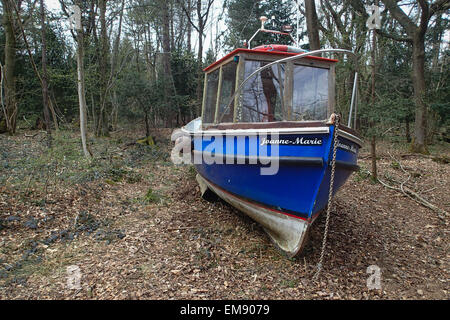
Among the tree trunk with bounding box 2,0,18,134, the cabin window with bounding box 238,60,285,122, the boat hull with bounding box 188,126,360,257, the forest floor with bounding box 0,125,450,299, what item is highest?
the tree trunk with bounding box 2,0,18,134

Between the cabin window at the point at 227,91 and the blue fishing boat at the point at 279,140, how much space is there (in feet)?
0.05

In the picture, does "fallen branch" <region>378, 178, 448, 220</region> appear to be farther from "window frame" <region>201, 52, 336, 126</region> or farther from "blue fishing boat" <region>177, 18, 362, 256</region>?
"window frame" <region>201, 52, 336, 126</region>

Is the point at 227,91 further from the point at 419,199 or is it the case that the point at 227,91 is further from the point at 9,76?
the point at 9,76

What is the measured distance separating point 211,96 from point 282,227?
269cm

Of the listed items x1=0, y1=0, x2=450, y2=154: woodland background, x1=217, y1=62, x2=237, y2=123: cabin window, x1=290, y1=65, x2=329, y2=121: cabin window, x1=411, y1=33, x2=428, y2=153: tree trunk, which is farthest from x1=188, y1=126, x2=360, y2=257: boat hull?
x1=411, y1=33, x2=428, y2=153: tree trunk

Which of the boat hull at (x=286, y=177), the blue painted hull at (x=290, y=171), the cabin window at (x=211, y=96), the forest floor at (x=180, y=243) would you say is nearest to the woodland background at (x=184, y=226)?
the forest floor at (x=180, y=243)

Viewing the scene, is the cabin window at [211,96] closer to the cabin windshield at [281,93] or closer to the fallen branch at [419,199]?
the cabin windshield at [281,93]

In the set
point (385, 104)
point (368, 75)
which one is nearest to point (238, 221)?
point (385, 104)

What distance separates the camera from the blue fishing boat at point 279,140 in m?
3.32

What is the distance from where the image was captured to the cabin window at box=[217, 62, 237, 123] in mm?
4414

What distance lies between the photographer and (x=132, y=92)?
Answer: 1186cm

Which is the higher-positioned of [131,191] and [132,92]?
[132,92]
